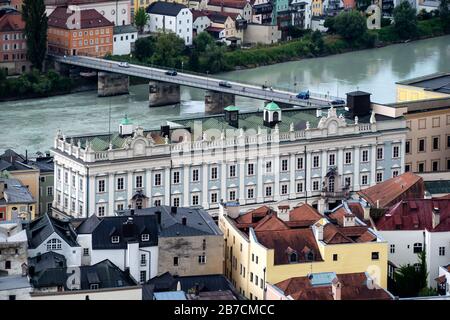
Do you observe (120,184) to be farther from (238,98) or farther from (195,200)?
(238,98)

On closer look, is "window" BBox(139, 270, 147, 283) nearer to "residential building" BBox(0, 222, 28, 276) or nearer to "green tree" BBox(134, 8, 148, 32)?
"residential building" BBox(0, 222, 28, 276)

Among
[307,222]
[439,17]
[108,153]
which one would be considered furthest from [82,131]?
[439,17]

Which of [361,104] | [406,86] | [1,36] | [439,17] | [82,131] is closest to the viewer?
[361,104]

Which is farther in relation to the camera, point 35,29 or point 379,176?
point 35,29

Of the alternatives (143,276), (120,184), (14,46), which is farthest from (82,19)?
(143,276)

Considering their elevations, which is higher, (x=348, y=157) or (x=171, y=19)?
(x=171, y=19)

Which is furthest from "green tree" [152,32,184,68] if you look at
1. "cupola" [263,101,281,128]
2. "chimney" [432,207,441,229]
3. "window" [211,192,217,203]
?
"chimney" [432,207,441,229]
